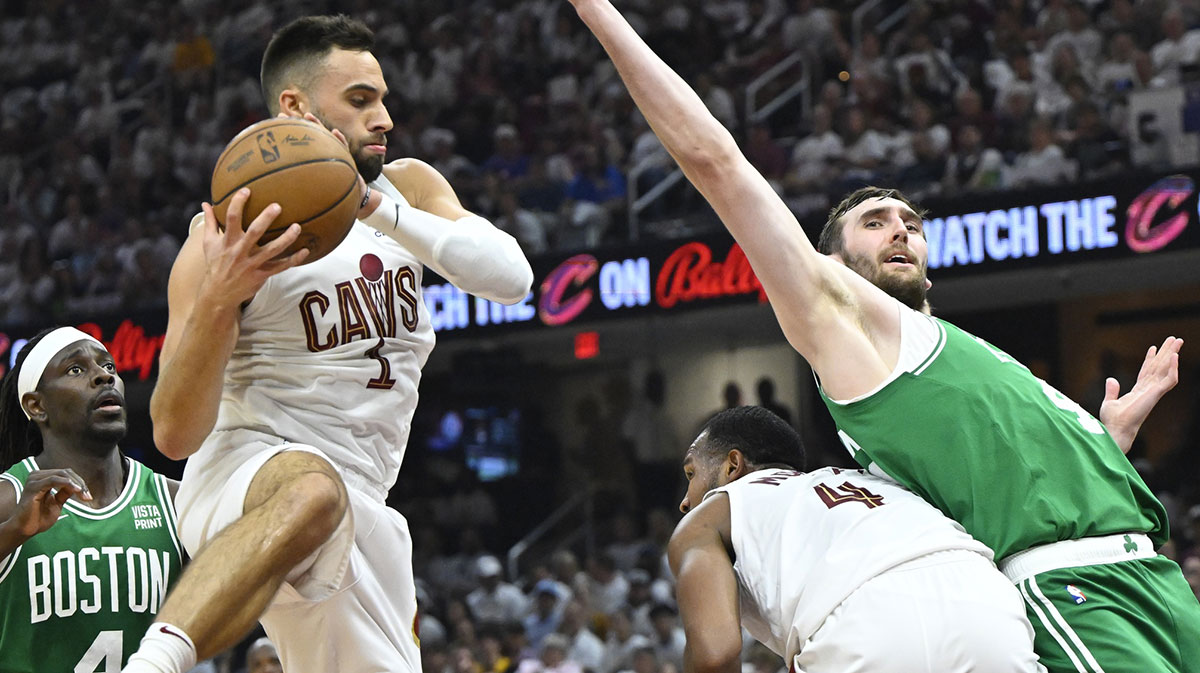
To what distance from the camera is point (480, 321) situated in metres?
12.4

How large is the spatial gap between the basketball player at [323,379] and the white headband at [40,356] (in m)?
1.10

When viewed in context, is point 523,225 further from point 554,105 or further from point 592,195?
point 554,105

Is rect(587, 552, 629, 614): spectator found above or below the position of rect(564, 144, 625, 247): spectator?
below

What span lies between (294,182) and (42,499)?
131 cm

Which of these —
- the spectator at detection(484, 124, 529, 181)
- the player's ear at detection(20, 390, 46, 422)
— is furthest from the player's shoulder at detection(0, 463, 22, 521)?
the spectator at detection(484, 124, 529, 181)

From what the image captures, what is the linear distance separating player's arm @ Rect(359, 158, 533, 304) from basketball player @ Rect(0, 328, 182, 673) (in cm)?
121

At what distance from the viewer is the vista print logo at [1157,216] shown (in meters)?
9.41

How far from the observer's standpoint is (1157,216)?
9.50m

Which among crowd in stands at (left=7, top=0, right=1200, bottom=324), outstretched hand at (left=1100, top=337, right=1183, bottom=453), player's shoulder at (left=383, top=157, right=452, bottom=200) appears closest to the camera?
outstretched hand at (left=1100, top=337, right=1183, bottom=453)

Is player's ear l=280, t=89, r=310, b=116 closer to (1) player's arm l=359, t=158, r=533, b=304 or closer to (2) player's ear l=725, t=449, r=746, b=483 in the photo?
(1) player's arm l=359, t=158, r=533, b=304

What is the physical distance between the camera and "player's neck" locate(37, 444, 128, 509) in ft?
15.0

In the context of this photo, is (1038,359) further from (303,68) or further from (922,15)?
(303,68)

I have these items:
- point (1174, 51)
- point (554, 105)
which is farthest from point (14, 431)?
point (554, 105)

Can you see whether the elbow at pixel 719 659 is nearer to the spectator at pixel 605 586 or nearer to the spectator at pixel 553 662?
the spectator at pixel 553 662
